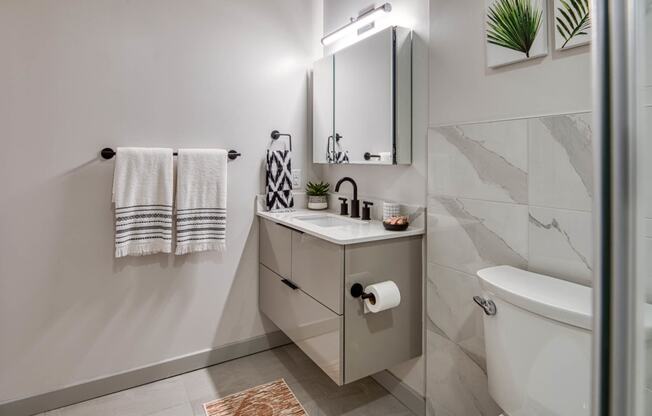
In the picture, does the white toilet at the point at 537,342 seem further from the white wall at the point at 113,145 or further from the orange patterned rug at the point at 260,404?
the white wall at the point at 113,145

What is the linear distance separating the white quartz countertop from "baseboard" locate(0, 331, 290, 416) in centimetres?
80

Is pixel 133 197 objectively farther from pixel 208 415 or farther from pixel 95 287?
pixel 208 415

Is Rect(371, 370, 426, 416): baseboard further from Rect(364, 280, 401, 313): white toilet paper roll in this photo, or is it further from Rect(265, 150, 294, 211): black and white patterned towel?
Rect(265, 150, 294, 211): black and white patterned towel

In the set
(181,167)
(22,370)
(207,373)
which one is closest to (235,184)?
(181,167)

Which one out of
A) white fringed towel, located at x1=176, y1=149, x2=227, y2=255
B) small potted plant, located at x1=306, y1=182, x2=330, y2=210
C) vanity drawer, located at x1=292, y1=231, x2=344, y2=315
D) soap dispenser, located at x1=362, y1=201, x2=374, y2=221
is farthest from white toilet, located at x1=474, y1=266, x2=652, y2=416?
white fringed towel, located at x1=176, y1=149, x2=227, y2=255

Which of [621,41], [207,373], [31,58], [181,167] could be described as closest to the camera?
[621,41]

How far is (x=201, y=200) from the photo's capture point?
6.56ft


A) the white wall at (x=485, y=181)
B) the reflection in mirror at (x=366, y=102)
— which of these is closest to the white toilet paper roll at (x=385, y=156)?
the reflection in mirror at (x=366, y=102)

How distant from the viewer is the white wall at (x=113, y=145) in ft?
5.62

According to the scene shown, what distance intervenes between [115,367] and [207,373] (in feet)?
1.51

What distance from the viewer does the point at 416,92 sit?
1726 mm

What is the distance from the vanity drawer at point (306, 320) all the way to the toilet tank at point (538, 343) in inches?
22.9

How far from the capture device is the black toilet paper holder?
1516 millimetres

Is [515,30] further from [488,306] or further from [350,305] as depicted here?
[350,305]
